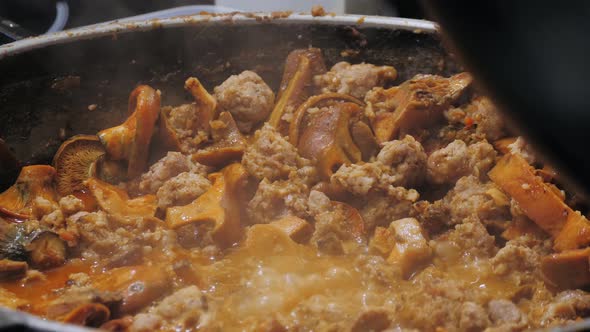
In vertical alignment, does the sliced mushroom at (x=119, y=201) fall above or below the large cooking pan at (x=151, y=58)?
below

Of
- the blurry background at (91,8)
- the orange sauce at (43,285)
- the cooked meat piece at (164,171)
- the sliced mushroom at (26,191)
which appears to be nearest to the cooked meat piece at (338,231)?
the cooked meat piece at (164,171)

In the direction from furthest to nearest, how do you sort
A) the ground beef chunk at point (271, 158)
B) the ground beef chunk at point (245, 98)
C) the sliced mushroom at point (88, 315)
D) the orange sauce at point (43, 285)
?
the ground beef chunk at point (245, 98), the ground beef chunk at point (271, 158), the orange sauce at point (43, 285), the sliced mushroom at point (88, 315)

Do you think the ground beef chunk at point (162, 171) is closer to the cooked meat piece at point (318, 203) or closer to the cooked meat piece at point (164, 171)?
the cooked meat piece at point (164, 171)

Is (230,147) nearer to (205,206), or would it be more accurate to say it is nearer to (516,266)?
(205,206)

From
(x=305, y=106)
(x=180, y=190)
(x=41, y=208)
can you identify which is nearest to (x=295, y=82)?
(x=305, y=106)

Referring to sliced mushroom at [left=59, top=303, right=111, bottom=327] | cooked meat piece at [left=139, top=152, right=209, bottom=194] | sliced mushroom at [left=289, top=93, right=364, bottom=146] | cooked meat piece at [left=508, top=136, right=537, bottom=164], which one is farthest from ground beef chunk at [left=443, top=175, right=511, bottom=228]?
sliced mushroom at [left=59, top=303, right=111, bottom=327]

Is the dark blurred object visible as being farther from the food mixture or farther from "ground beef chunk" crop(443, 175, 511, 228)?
"ground beef chunk" crop(443, 175, 511, 228)

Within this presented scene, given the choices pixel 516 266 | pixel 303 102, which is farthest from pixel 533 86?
pixel 303 102
